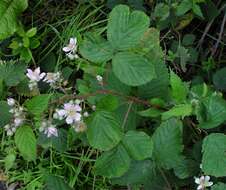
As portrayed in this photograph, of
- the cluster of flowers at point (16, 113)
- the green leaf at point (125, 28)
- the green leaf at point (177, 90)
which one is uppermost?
the green leaf at point (125, 28)

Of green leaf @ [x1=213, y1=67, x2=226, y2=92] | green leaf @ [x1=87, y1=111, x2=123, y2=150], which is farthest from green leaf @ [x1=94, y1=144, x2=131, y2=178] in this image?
green leaf @ [x1=213, y1=67, x2=226, y2=92]

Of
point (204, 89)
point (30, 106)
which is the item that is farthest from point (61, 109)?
point (204, 89)

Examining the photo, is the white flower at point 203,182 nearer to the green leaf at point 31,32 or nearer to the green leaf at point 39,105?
the green leaf at point 39,105

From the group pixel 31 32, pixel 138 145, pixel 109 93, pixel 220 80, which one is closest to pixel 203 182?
pixel 138 145

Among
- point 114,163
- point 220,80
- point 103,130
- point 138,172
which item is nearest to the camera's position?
point 103,130

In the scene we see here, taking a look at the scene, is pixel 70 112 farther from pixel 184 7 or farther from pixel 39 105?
pixel 184 7

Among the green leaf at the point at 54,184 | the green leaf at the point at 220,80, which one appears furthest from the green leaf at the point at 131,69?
the green leaf at the point at 220,80

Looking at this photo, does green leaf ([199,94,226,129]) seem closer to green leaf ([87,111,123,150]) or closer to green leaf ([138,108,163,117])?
green leaf ([138,108,163,117])
